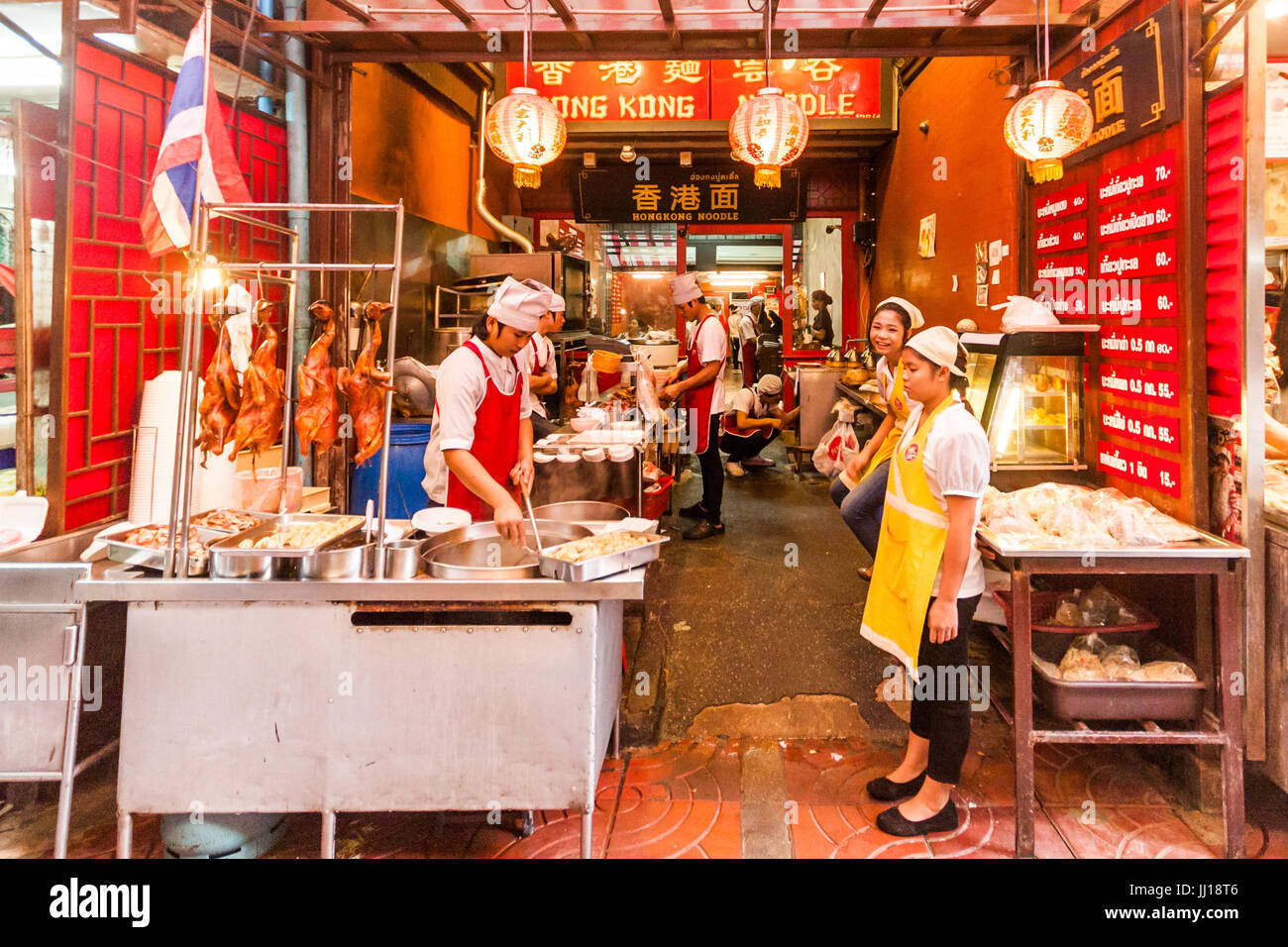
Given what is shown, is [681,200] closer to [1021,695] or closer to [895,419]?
[895,419]

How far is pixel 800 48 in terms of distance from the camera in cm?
474

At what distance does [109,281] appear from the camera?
12.0 ft

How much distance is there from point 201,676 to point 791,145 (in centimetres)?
395

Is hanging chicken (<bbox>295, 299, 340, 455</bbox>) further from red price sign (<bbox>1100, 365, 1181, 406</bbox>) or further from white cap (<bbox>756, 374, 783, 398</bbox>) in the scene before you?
white cap (<bbox>756, 374, 783, 398</bbox>)

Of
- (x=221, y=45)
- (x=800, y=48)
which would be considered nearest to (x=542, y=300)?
(x=800, y=48)

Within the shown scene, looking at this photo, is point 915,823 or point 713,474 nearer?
point 915,823

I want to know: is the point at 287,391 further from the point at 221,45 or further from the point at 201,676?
the point at 221,45

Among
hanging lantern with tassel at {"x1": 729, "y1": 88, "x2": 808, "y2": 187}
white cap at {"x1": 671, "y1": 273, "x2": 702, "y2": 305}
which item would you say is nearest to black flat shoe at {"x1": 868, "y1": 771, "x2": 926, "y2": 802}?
hanging lantern with tassel at {"x1": 729, "y1": 88, "x2": 808, "y2": 187}

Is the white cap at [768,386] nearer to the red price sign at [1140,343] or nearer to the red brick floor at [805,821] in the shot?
the red price sign at [1140,343]

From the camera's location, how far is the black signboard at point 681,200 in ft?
32.5

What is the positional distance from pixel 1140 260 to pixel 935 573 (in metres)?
2.00

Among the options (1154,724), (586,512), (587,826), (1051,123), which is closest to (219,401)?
(586,512)

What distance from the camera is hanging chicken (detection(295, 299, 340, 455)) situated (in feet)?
10.4

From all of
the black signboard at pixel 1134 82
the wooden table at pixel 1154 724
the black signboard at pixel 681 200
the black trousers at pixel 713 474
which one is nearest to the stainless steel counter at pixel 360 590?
the wooden table at pixel 1154 724
